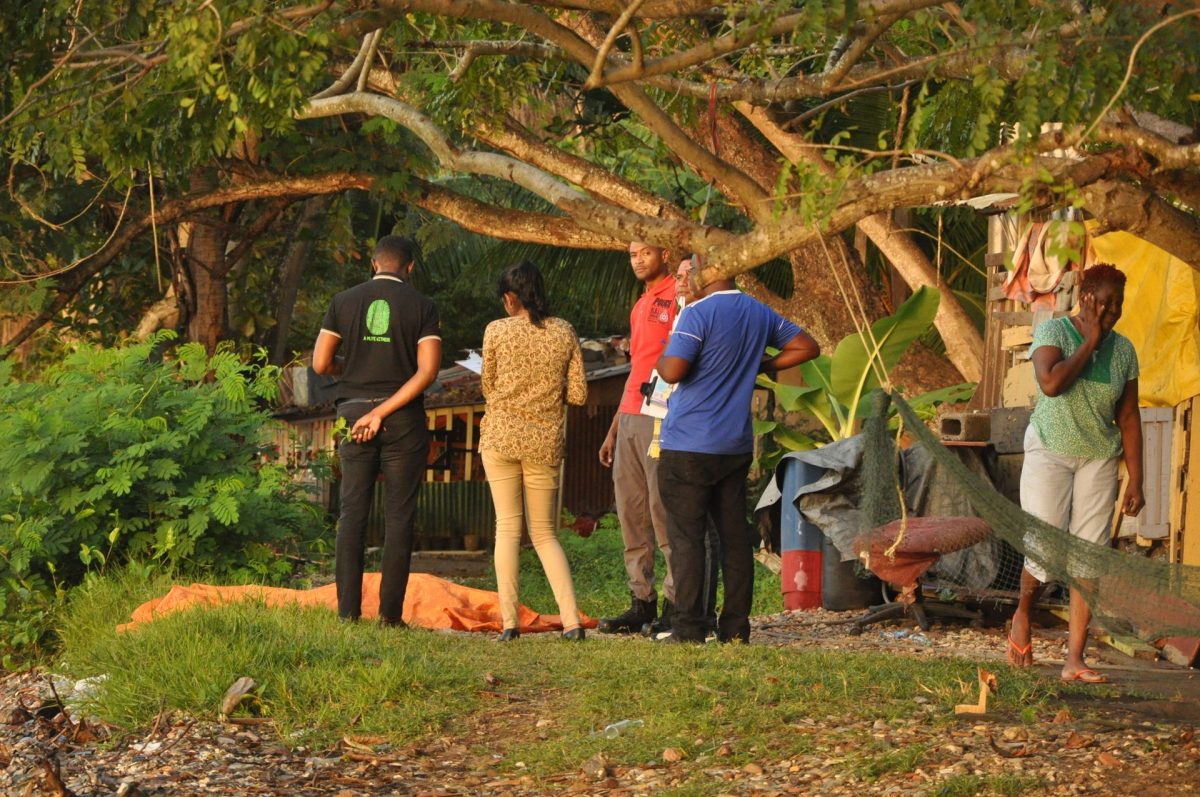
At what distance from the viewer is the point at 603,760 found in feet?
18.2

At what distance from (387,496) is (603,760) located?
114 inches

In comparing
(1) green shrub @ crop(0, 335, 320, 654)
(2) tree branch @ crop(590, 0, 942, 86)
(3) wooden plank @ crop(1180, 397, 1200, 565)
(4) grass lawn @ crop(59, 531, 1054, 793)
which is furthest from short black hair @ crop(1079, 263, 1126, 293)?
(1) green shrub @ crop(0, 335, 320, 654)

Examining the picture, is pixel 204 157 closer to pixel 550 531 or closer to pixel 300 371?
pixel 550 531

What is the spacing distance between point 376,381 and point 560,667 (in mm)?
1862

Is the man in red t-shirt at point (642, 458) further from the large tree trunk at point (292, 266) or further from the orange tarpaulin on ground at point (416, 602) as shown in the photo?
the large tree trunk at point (292, 266)

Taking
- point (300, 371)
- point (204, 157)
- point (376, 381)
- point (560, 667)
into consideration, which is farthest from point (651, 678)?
point (300, 371)

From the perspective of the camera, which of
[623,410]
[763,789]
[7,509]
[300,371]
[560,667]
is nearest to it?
[763,789]

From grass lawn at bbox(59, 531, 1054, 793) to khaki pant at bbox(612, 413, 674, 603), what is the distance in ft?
3.51

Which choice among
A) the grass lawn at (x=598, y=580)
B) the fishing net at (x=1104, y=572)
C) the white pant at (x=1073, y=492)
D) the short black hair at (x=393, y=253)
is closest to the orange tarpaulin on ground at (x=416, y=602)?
the short black hair at (x=393, y=253)

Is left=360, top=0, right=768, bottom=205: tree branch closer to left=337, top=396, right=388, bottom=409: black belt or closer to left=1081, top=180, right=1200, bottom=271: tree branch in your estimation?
left=1081, top=180, right=1200, bottom=271: tree branch

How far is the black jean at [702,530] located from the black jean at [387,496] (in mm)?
1331

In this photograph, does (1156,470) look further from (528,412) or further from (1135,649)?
(528,412)

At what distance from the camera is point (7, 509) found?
9.59 m

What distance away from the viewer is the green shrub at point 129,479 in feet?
30.9
